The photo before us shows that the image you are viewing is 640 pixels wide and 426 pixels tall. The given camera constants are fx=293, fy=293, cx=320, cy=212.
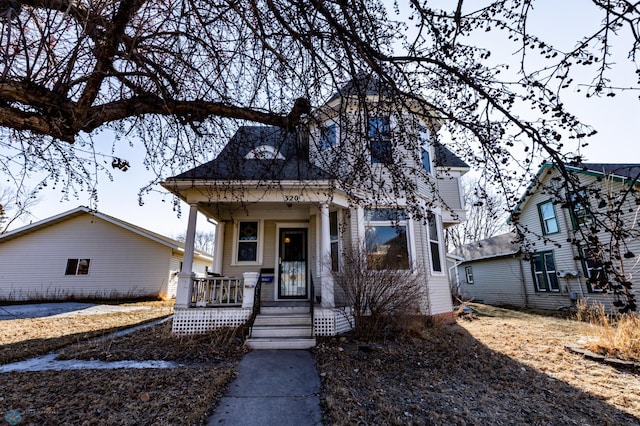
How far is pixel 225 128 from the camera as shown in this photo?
14.0 feet

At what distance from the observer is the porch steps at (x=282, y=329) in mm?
5797

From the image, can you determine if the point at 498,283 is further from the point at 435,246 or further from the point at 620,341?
the point at 620,341

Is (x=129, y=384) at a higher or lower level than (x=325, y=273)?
lower

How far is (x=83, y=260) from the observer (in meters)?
15.2

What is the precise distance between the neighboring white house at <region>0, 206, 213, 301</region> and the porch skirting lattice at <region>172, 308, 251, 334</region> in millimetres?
10324

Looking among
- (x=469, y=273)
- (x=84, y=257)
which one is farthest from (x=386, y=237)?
(x=84, y=257)

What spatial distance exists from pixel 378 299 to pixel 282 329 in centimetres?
216

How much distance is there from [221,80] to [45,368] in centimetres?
515

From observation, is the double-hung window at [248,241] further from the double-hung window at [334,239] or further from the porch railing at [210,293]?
the double-hung window at [334,239]

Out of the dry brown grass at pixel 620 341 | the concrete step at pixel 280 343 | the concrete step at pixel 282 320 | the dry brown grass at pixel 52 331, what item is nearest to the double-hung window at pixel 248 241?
the concrete step at pixel 282 320

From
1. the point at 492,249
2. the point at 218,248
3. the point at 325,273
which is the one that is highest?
the point at 492,249

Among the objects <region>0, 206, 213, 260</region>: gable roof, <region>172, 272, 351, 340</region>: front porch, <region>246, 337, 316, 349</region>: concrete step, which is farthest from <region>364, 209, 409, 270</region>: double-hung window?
<region>0, 206, 213, 260</region>: gable roof

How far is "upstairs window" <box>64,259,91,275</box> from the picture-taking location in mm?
15023

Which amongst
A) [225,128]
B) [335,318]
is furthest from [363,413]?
[225,128]
